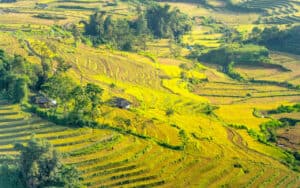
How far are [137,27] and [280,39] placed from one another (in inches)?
740

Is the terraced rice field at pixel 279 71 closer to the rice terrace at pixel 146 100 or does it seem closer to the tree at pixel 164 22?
the rice terrace at pixel 146 100

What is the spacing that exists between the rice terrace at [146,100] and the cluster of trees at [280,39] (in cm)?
14

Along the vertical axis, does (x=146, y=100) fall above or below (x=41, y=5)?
below

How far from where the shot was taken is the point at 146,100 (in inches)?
1793

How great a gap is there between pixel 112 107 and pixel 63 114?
432cm

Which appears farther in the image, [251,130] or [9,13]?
[9,13]

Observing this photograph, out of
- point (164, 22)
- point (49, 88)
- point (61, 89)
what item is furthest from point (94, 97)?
point (164, 22)

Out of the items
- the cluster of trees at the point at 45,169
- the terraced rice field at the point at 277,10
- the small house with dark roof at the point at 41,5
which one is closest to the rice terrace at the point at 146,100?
the cluster of trees at the point at 45,169

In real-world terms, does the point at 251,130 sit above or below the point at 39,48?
below

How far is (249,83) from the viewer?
5753cm

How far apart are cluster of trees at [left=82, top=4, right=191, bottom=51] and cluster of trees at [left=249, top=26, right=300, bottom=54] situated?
39.8 feet

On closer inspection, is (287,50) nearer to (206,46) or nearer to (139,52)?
(206,46)

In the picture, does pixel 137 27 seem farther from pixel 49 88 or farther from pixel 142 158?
pixel 142 158

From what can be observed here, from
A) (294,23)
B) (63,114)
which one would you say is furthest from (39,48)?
(294,23)
